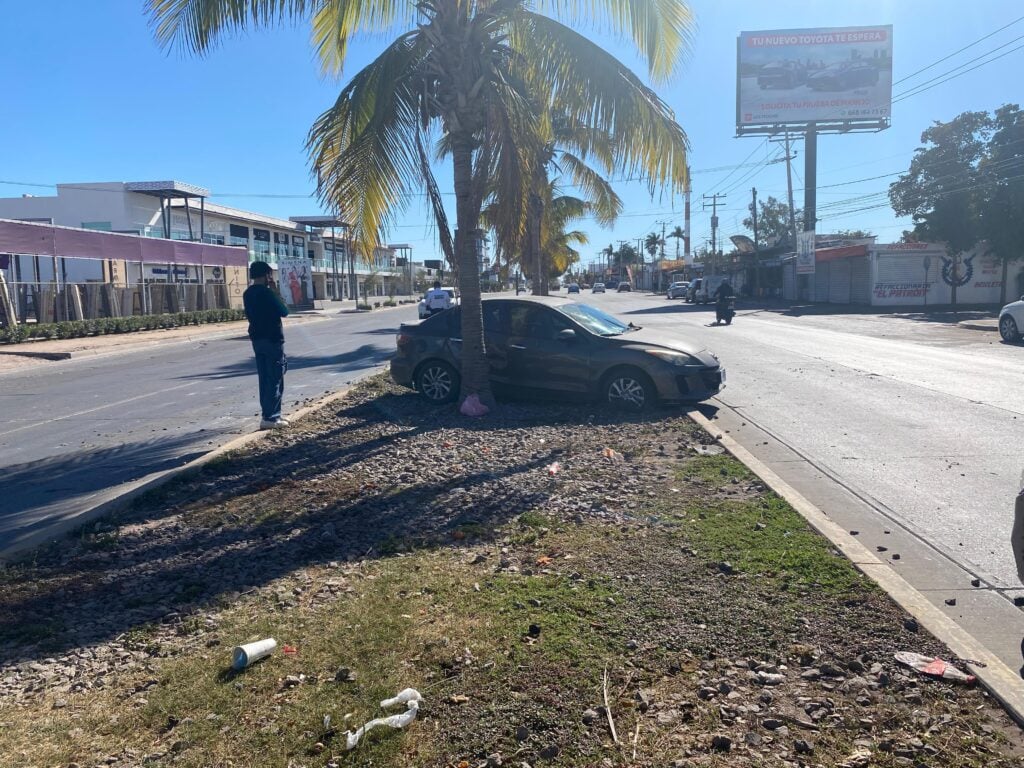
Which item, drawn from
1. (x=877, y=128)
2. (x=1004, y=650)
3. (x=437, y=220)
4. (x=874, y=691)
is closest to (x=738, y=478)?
(x=1004, y=650)

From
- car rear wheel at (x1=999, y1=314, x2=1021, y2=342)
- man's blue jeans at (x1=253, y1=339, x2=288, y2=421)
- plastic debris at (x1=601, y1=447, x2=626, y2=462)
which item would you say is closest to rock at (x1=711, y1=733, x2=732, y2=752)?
plastic debris at (x1=601, y1=447, x2=626, y2=462)

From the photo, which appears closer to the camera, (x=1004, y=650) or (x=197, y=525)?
(x=1004, y=650)

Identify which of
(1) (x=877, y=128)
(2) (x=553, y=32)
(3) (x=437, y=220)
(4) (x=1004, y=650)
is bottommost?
(4) (x=1004, y=650)

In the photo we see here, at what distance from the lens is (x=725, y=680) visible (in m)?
3.40

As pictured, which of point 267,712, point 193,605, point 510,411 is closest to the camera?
point 267,712

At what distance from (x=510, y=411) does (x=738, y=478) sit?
13.5ft

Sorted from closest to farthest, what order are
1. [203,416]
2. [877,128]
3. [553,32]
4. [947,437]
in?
[947,437] < [553,32] < [203,416] < [877,128]

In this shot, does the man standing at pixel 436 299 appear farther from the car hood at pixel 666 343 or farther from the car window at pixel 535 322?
the car hood at pixel 666 343

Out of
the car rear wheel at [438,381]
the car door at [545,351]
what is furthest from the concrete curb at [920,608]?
the car rear wheel at [438,381]

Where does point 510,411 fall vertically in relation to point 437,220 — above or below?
below

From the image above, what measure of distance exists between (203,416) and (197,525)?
19.5ft

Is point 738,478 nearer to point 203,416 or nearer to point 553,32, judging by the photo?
point 553,32

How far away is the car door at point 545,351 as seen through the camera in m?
10.5

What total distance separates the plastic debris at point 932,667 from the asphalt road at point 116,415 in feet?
17.6
